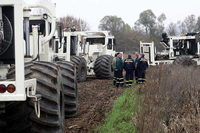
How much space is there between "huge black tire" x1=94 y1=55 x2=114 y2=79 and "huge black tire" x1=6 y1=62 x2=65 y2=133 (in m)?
11.5

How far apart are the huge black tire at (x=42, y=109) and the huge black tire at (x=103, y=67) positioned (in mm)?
11497

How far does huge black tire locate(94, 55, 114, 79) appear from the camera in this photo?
16391mm

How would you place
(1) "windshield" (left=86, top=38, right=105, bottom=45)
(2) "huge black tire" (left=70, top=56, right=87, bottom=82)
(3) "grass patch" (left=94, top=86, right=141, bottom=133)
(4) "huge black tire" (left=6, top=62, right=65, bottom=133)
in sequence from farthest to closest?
(1) "windshield" (left=86, top=38, right=105, bottom=45)
(2) "huge black tire" (left=70, top=56, right=87, bottom=82)
(3) "grass patch" (left=94, top=86, right=141, bottom=133)
(4) "huge black tire" (left=6, top=62, right=65, bottom=133)

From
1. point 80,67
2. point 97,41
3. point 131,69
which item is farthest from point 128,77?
point 97,41

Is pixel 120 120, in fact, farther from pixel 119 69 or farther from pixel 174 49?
pixel 174 49

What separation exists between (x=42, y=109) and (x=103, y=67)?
11.9m

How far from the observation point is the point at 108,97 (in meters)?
10.7

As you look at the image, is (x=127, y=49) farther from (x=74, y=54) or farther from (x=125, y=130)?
(x=125, y=130)

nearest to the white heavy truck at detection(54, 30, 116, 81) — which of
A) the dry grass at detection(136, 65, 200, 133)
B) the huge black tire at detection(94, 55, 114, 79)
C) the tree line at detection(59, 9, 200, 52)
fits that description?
the huge black tire at detection(94, 55, 114, 79)

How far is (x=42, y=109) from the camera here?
456cm

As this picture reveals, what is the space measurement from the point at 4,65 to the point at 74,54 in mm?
9015

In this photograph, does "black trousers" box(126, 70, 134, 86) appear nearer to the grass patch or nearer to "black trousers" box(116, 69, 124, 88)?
"black trousers" box(116, 69, 124, 88)

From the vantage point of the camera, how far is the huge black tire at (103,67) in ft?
53.8

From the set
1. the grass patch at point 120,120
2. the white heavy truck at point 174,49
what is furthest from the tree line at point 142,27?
the grass patch at point 120,120
